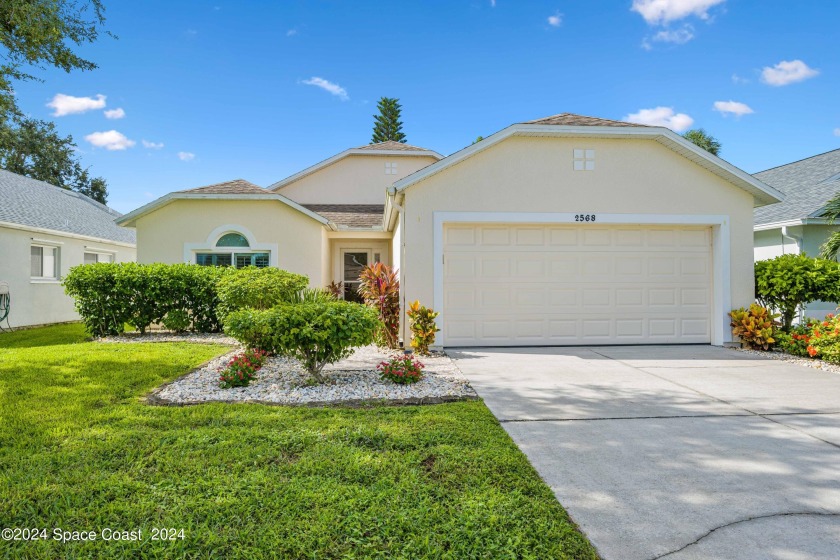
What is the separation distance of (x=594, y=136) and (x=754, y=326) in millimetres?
5028

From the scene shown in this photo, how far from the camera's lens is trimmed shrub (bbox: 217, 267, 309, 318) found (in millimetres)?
8914

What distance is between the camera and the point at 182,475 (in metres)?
3.27

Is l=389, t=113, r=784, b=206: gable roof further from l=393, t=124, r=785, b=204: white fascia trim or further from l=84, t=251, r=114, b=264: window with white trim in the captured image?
l=84, t=251, r=114, b=264: window with white trim

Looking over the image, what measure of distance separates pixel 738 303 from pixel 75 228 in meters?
19.9

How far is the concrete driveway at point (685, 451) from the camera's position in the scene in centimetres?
265

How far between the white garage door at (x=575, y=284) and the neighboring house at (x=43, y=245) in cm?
1275

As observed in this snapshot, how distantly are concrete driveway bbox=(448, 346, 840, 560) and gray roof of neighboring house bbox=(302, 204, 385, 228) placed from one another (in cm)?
834

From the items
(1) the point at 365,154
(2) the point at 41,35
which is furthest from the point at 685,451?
(1) the point at 365,154

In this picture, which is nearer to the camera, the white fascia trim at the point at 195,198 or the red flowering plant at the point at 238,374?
the red flowering plant at the point at 238,374

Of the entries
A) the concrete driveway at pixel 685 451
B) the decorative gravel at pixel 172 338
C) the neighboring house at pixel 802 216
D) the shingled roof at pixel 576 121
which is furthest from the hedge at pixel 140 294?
the neighboring house at pixel 802 216

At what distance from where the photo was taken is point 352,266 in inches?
603

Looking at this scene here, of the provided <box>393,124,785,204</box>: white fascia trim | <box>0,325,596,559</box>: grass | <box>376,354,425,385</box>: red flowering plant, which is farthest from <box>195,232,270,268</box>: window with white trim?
<box>0,325,596,559</box>: grass

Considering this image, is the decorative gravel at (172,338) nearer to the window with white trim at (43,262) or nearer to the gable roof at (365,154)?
the window with white trim at (43,262)

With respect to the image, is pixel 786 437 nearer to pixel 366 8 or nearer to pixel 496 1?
pixel 496 1
